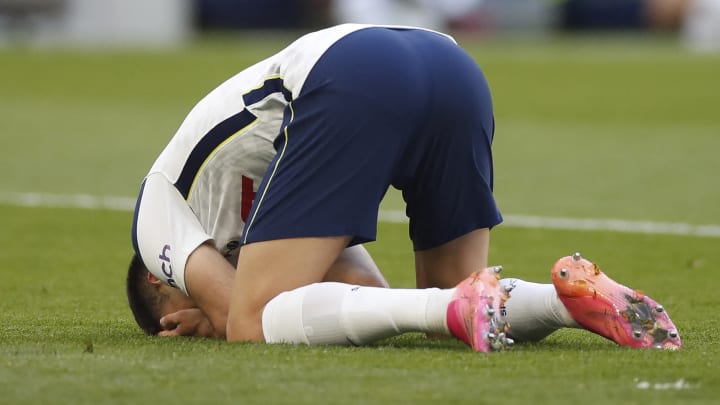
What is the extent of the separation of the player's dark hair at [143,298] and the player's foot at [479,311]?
3.76 feet

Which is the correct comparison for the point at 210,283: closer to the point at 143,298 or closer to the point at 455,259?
the point at 143,298

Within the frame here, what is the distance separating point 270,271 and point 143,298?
713mm

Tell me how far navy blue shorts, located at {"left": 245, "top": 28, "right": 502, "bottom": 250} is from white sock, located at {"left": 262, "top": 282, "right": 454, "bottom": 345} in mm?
174

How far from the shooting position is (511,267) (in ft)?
21.6

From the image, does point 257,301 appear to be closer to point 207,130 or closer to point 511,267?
point 207,130

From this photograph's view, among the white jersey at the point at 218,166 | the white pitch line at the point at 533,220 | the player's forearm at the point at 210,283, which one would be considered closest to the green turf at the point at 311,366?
the player's forearm at the point at 210,283

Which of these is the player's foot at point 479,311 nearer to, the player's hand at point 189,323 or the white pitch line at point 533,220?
the player's hand at point 189,323

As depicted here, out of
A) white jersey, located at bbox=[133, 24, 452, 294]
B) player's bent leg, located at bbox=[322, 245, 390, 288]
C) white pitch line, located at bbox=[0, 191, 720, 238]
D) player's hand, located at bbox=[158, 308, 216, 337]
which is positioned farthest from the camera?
white pitch line, located at bbox=[0, 191, 720, 238]

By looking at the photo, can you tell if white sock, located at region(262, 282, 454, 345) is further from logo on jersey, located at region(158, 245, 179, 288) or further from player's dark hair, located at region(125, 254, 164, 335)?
player's dark hair, located at region(125, 254, 164, 335)

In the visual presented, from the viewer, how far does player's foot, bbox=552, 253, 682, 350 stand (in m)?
4.11

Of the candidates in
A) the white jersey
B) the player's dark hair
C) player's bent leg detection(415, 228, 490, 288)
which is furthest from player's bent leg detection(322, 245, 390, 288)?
the player's dark hair

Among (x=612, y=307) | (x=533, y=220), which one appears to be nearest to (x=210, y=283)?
(x=612, y=307)

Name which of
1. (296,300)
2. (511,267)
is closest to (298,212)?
(296,300)

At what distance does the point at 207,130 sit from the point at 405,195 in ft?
2.06
